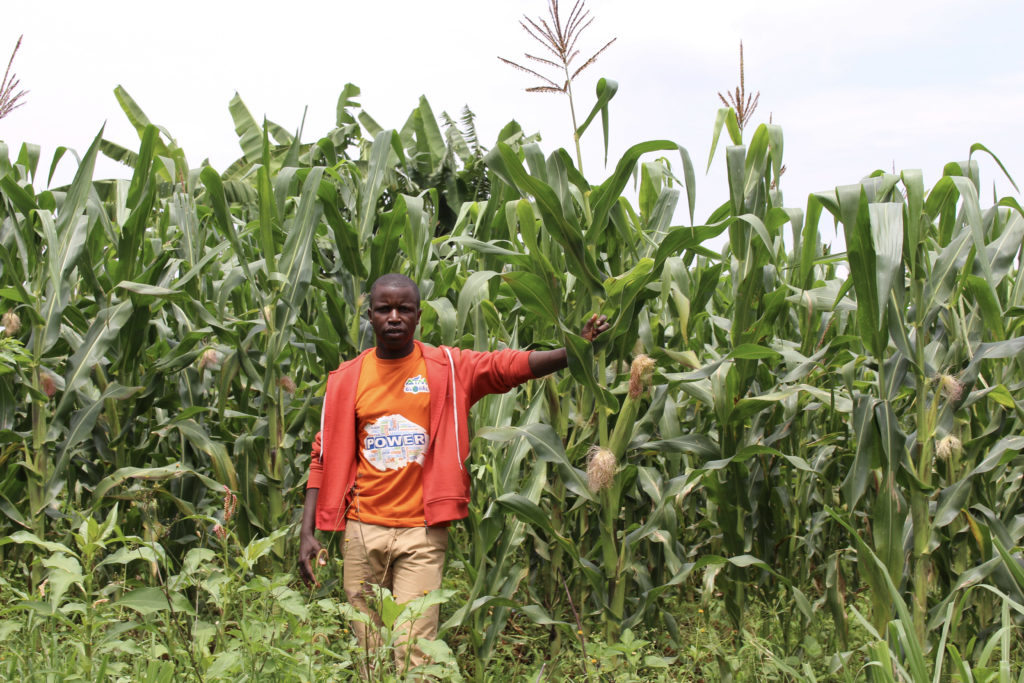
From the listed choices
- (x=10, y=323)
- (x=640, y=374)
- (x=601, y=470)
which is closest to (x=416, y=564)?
(x=601, y=470)

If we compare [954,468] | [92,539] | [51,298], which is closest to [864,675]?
[954,468]

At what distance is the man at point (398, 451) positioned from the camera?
278 cm

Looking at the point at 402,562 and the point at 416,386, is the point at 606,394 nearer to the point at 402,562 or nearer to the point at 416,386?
the point at 416,386

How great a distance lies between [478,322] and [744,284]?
3.44 ft

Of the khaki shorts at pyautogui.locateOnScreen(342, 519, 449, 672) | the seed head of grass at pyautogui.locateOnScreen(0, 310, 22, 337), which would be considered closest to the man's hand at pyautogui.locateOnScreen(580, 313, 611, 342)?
the khaki shorts at pyautogui.locateOnScreen(342, 519, 449, 672)

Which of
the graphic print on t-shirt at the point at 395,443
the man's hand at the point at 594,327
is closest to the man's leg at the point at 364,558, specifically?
the graphic print on t-shirt at the point at 395,443

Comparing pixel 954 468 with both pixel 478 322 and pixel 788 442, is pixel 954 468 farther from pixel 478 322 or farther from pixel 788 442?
pixel 478 322

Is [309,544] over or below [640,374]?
below

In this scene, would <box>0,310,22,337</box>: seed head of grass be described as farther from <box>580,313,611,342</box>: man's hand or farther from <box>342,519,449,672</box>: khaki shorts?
<box>580,313,611,342</box>: man's hand

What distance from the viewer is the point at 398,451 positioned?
284 centimetres

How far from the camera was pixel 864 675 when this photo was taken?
2.97 m

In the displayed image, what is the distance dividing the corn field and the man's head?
194mm

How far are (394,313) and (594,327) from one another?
2.37 feet

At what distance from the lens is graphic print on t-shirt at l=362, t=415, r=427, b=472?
284 cm
